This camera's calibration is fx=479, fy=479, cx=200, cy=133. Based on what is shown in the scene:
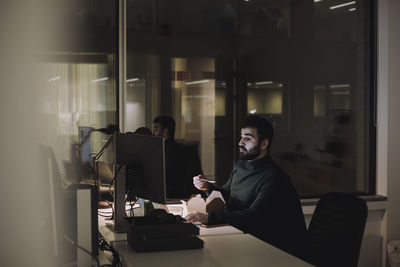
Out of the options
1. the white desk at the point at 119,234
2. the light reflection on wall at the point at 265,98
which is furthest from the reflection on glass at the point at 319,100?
the white desk at the point at 119,234

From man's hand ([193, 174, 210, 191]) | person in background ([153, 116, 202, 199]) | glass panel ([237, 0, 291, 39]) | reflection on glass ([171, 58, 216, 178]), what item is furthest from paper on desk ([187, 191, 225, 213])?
glass panel ([237, 0, 291, 39])

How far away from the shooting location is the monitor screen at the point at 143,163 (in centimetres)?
245

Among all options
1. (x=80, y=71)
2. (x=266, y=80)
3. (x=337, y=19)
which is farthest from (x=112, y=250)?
(x=266, y=80)

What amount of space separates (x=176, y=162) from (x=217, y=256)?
2039mm

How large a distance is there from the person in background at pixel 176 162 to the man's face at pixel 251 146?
1049 millimetres

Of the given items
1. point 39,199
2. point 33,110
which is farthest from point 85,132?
point 39,199

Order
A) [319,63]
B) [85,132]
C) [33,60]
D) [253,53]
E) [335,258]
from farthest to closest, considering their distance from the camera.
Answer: [253,53] < [319,63] < [33,60] < [85,132] < [335,258]

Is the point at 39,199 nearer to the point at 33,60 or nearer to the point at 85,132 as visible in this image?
the point at 85,132

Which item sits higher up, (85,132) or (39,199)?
(85,132)

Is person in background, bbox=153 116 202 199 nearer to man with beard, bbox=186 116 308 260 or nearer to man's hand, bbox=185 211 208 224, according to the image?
man with beard, bbox=186 116 308 260

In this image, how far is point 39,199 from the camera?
7.45 ft

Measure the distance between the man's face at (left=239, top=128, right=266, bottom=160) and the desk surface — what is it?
754 mm

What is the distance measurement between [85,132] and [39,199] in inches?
48.8

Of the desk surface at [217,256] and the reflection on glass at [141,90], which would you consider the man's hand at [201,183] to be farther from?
the reflection on glass at [141,90]
